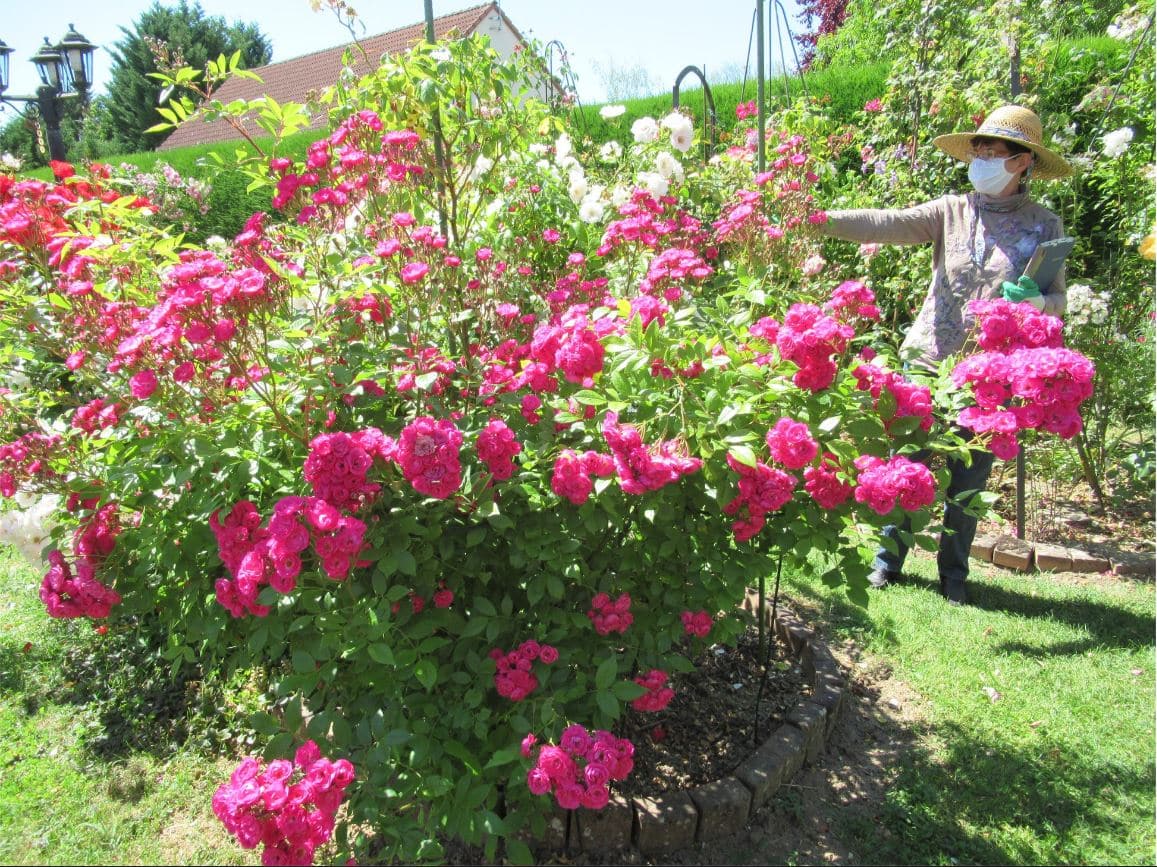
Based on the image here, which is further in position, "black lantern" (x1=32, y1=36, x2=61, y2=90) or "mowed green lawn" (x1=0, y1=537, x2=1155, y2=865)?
"black lantern" (x1=32, y1=36, x2=61, y2=90)

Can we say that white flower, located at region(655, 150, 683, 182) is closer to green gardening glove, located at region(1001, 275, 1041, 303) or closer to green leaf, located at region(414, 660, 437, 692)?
green gardening glove, located at region(1001, 275, 1041, 303)

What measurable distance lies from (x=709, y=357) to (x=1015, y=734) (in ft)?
5.54

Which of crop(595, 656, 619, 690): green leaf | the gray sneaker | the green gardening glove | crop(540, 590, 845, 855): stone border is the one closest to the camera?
crop(595, 656, 619, 690): green leaf

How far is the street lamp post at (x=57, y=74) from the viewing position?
602 cm

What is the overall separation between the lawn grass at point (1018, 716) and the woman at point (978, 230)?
391 mm

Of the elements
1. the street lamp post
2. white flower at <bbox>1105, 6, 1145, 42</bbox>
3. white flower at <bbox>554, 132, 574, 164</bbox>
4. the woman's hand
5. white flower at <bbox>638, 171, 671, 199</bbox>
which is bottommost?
the woman's hand

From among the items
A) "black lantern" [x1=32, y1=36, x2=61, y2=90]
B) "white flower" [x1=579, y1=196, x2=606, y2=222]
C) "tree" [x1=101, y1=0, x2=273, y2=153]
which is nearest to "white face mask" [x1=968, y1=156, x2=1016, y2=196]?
"white flower" [x1=579, y1=196, x2=606, y2=222]

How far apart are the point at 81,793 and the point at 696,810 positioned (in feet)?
6.09

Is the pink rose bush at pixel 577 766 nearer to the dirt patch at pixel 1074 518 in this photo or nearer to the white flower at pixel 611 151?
the white flower at pixel 611 151

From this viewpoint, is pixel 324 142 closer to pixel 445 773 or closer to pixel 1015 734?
pixel 445 773

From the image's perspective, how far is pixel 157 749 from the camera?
2508mm

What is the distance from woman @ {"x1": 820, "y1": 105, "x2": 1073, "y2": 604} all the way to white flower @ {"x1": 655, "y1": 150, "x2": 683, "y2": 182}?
2.19ft

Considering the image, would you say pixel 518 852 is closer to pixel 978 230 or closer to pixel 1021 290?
pixel 1021 290

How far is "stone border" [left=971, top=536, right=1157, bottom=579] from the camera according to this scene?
147 inches
